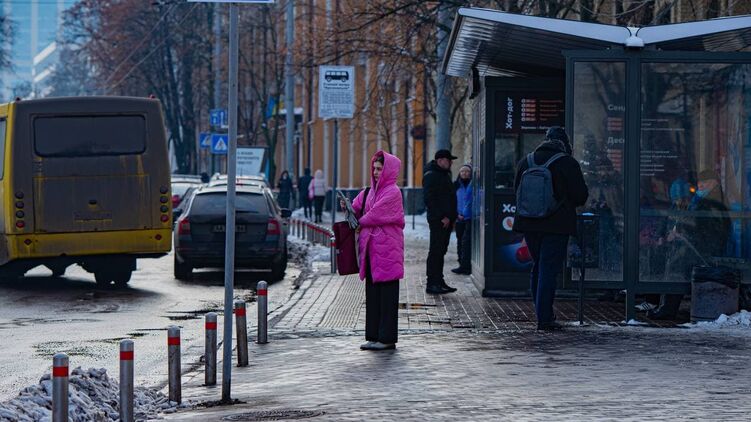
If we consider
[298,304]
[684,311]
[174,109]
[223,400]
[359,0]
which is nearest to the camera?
[223,400]

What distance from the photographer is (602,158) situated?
14.4 m

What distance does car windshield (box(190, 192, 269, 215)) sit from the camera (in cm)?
2266

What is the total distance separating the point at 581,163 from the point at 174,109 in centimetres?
5306

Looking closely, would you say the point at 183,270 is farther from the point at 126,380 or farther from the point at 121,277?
the point at 126,380

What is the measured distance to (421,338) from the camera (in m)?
13.0

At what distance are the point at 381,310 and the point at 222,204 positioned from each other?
10.8 m

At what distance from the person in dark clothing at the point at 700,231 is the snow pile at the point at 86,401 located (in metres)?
6.23

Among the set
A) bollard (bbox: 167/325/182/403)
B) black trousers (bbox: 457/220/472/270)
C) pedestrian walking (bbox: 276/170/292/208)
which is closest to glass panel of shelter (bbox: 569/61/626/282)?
bollard (bbox: 167/325/182/403)

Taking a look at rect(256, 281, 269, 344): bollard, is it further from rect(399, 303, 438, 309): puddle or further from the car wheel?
Answer: the car wheel

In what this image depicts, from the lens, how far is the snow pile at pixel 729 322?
13625mm

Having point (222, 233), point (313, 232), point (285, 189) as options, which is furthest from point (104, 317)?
point (285, 189)

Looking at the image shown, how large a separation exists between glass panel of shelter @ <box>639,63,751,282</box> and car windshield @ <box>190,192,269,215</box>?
949 centimetres

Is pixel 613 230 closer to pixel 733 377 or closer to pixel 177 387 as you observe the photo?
pixel 733 377

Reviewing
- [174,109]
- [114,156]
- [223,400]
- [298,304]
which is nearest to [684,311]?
[298,304]
